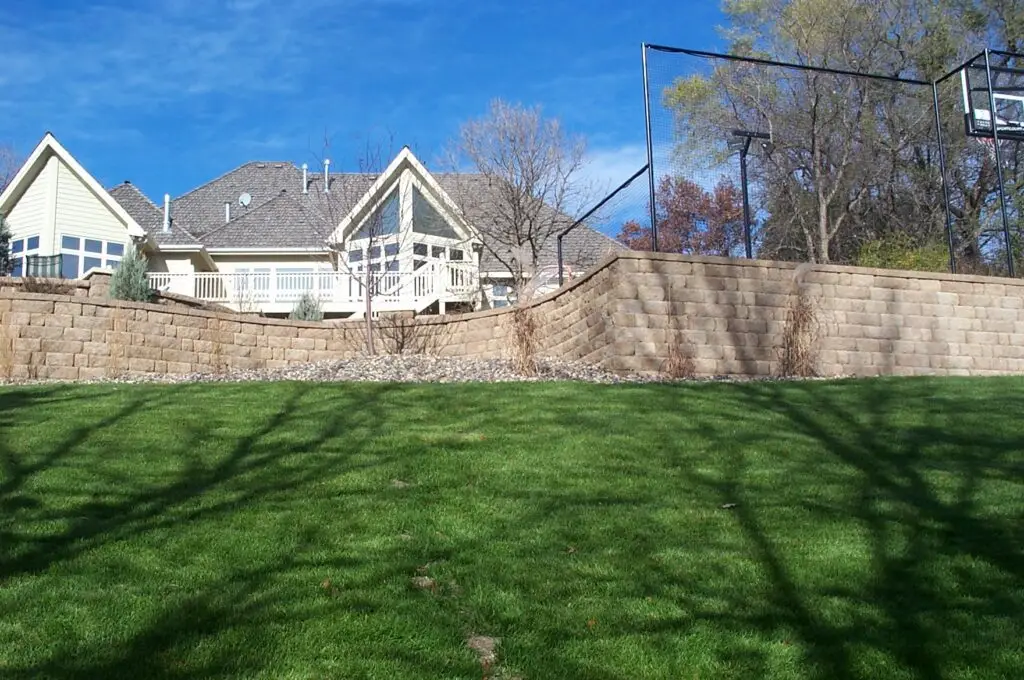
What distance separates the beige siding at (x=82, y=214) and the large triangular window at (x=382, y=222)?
9.24 m

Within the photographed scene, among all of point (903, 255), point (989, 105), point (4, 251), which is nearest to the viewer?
point (989, 105)

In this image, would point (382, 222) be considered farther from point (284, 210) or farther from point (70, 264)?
point (70, 264)

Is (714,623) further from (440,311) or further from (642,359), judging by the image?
(440,311)

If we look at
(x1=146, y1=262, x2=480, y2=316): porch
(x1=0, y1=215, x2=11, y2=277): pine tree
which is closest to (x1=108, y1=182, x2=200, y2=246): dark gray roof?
(x1=0, y1=215, x2=11, y2=277): pine tree

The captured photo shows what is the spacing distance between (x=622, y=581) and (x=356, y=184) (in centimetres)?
1957

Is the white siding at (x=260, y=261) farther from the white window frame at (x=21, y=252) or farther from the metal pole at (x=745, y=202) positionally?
the metal pole at (x=745, y=202)

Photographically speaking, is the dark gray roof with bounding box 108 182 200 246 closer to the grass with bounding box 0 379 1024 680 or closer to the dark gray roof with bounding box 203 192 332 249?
the dark gray roof with bounding box 203 192 332 249

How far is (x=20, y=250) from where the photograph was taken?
28.8 meters

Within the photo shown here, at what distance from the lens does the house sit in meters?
23.4

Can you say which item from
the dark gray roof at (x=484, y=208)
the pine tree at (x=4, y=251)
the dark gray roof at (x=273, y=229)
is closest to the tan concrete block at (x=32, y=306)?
the pine tree at (x=4, y=251)

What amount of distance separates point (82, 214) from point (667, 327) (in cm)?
2166

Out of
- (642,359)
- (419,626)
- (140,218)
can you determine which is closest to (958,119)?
(642,359)

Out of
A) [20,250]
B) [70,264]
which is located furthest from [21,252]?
[70,264]

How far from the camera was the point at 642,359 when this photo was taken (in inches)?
492
